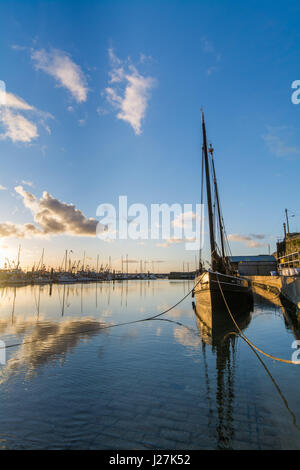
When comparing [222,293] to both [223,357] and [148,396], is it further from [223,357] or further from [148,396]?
[148,396]

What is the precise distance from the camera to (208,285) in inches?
752

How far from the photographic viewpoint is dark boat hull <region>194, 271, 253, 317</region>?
18.8 meters

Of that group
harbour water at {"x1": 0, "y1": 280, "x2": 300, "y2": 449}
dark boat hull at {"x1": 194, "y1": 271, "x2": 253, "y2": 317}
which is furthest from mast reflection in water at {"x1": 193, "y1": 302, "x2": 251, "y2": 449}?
dark boat hull at {"x1": 194, "y1": 271, "x2": 253, "y2": 317}

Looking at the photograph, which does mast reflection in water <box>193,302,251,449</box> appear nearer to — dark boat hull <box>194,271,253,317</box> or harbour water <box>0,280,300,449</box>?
harbour water <box>0,280,300,449</box>

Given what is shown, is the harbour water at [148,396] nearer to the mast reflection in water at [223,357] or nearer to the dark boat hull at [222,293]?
the mast reflection in water at [223,357]

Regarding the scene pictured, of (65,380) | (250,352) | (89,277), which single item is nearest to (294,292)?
(250,352)

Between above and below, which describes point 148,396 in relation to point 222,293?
below

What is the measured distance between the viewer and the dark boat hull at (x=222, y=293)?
18844mm

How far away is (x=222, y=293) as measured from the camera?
17375 mm

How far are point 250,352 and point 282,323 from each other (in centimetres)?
881

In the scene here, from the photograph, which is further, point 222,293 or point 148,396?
point 222,293

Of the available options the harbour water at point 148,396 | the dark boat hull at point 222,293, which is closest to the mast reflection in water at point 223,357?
the harbour water at point 148,396

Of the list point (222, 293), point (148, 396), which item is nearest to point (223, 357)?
point (148, 396)
